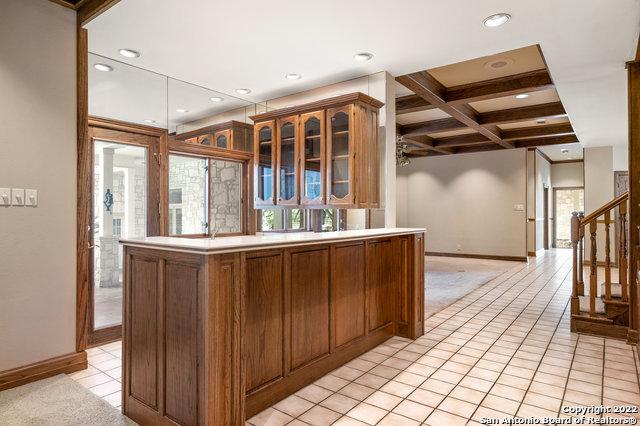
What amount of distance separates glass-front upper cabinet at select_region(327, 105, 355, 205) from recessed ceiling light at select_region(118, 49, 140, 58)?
190 cm

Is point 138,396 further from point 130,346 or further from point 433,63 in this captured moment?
point 433,63

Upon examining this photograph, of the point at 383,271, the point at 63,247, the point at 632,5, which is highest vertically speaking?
the point at 632,5

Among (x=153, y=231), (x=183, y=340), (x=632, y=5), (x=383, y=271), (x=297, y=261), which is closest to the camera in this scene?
(x=183, y=340)

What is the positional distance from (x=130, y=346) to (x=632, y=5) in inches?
158

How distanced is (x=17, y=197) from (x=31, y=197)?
0.26 feet

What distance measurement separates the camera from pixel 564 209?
1248 cm

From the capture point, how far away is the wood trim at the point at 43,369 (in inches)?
99.3

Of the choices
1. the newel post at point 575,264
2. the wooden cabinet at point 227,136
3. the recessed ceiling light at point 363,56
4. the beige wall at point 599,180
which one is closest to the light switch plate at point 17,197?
the wooden cabinet at point 227,136

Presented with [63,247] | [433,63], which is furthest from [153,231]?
[433,63]

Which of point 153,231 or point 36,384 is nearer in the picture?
point 36,384

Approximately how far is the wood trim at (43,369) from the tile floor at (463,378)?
0.09 metres

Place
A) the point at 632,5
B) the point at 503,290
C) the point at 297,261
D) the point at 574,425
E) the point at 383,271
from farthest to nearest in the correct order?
1. the point at 503,290
2. the point at 383,271
3. the point at 632,5
4. the point at 297,261
5. the point at 574,425

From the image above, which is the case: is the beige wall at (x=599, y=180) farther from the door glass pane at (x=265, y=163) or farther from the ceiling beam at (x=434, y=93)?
the door glass pane at (x=265, y=163)

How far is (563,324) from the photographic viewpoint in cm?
398
